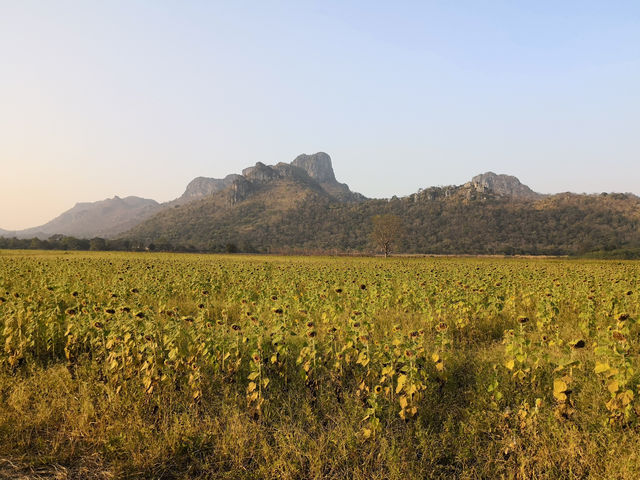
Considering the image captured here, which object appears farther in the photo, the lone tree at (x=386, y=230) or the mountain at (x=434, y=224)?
the mountain at (x=434, y=224)


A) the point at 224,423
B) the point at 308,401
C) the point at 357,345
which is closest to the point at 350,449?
the point at 308,401

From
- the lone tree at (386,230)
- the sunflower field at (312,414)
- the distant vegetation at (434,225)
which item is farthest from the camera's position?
the distant vegetation at (434,225)

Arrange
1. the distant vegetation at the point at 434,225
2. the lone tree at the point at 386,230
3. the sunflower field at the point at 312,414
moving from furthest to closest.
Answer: the distant vegetation at the point at 434,225 → the lone tree at the point at 386,230 → the sunflower field at the point at 312,414

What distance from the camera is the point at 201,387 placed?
5.62 m

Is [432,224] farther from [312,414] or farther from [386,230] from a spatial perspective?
[312,414]

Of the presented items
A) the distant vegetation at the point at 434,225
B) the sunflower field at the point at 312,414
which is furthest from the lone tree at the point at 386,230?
the sunflower field at the point at 312,414

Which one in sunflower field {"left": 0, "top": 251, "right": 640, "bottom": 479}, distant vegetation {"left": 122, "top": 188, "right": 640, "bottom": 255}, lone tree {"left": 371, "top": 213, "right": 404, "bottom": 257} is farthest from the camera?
distant vegetation {"left": 122, "top": 188, "right": 640, "bottom": 255}

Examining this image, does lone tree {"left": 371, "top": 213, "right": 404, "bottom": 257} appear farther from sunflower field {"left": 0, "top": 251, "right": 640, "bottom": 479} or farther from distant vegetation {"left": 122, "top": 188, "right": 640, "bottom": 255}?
sunflower field {"left": 0, "top": 251, "right": 640, "bottom": 479}

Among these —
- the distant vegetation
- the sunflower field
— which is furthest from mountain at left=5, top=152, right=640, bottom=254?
the sunflower field

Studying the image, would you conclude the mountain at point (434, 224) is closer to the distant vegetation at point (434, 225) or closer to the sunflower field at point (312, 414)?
the distant vegetation at point (434, 225)

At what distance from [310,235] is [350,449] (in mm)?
148203

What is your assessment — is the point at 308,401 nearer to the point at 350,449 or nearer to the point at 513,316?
the point at 350,449

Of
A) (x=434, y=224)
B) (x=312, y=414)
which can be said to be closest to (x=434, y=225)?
(x=434, y=224)

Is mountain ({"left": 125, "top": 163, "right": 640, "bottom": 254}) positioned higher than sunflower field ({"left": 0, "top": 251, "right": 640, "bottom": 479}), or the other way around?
mountain ({"left": 125, "top": 163, "right": 640, "bottom": 254})
